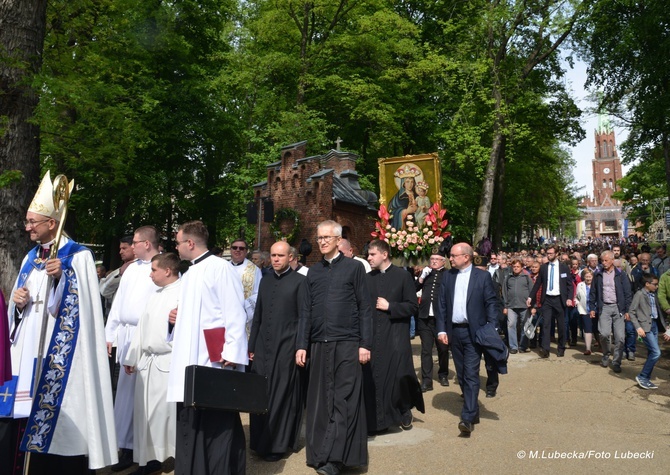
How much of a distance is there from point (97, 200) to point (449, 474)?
2082 centimetres

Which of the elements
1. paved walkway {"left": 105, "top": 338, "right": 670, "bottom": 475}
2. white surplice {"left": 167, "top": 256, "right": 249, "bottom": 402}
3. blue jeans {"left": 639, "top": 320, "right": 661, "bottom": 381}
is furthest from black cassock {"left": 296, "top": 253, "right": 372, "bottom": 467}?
blue jeans {"left": 639, "top": 320, "right": 661, "bottom": 381}

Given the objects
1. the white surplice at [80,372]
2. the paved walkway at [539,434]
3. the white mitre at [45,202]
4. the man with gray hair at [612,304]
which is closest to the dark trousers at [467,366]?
the paved walkway at [539,434]

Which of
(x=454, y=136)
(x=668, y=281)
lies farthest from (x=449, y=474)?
(x=454, y=136)

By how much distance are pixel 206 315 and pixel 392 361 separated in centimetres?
278

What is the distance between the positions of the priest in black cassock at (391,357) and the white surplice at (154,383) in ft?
7.25

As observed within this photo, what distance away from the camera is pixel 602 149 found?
A: 5531 inches

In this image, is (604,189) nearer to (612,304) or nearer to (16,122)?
(612,304)

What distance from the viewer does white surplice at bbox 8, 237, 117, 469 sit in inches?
174

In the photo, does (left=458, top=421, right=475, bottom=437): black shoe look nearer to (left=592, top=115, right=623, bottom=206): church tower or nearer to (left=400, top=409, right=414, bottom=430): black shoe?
(left=400, top=409, right=414, bottom=430): black shoe

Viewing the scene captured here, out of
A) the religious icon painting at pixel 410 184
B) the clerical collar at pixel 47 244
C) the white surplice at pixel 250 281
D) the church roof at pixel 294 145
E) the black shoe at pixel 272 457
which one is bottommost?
the black shoe at pixel 272 457

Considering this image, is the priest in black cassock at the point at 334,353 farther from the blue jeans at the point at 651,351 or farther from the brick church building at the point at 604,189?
the brick church building at the point at 604,189

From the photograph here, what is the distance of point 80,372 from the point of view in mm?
4586

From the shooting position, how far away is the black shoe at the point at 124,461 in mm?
5822

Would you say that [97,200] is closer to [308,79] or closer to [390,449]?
[308,79]
